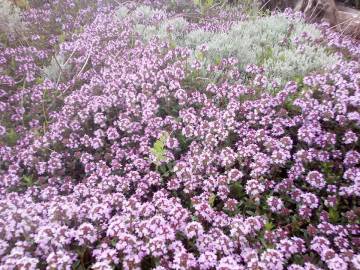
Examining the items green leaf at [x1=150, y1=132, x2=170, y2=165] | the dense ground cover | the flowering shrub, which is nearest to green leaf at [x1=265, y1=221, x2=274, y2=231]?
the dense ground cover

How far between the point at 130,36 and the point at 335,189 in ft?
17.7

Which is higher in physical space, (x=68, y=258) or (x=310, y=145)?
(x=310, y=145)

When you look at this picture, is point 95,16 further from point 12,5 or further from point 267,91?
point 267,91

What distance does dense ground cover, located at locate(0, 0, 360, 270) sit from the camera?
3.51m

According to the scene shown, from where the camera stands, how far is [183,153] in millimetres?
5020

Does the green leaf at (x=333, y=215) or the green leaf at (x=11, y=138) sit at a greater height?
the green leaf at (x=333, y=215)

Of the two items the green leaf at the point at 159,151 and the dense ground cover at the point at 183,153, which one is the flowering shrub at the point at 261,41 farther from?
the green leaf at the point at 159,151

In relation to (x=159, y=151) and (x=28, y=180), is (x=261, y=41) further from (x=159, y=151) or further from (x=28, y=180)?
(x=28, y=180)

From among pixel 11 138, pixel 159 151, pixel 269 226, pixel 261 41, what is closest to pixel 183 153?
pixel 159 151

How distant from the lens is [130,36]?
791 cm

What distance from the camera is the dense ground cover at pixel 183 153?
351 centimetres

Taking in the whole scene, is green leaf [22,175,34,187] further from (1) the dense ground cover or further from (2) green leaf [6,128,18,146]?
(2) green leaf [6,128,18,146]

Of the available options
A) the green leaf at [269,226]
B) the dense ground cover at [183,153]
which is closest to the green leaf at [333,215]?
the dense ground cover at [183,153]

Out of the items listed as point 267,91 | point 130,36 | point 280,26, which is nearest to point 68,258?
point 267,91
